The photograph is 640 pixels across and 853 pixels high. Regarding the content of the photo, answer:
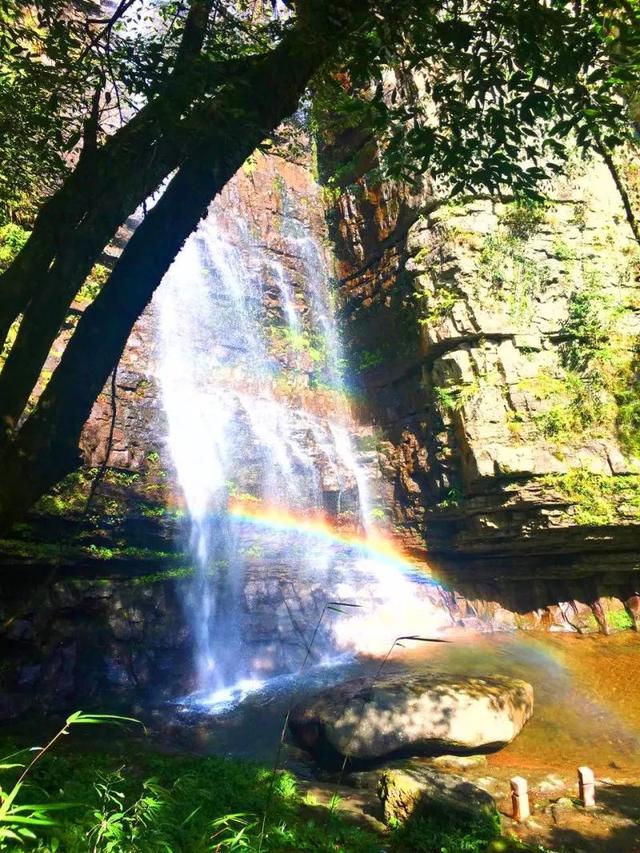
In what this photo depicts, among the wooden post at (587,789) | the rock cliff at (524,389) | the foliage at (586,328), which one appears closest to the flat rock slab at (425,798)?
the wooden post at (587,789)

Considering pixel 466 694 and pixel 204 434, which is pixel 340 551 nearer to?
pixel 204 434

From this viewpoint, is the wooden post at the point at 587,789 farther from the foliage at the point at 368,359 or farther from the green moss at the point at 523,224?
the foliage at the point at 368,359

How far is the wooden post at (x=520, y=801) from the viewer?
5.74 meters

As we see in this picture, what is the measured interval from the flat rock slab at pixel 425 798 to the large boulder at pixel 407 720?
2208mm

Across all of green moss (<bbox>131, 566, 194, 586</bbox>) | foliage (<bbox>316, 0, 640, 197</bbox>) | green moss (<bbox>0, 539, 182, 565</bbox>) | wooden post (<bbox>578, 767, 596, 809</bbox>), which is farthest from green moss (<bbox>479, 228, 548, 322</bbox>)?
wooden post (<bbox>578, 767, 596, 809</bbox>)

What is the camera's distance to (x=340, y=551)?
1533cm

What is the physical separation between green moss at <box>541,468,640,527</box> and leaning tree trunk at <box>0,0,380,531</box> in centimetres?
1087

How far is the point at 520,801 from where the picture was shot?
227 inches

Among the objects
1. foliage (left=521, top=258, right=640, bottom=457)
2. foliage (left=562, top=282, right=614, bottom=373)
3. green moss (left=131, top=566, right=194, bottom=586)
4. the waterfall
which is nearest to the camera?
green moss (left=131, top=566, right=194, bottom=586)

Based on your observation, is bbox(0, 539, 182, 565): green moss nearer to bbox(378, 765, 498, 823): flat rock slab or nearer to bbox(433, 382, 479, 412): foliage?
bbox(378, 765, 498, 823): flat rock slab

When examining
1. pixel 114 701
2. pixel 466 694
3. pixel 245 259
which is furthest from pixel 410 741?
pixel 245 259

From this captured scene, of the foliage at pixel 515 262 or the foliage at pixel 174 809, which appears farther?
the foliage at pixel 515 262

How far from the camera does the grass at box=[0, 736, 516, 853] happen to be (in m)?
2.43

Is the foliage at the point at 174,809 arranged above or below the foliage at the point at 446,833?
above
